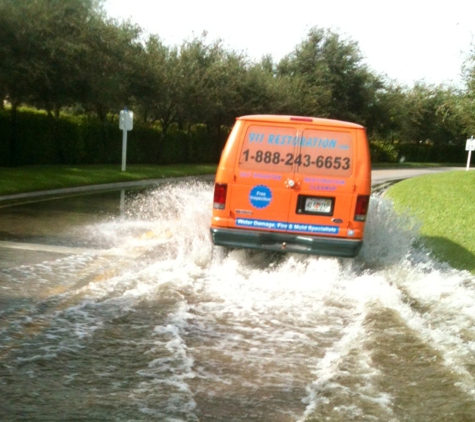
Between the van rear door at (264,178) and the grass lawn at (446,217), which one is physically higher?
the van rear door at (264,178)

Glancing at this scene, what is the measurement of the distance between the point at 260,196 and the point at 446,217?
857cm

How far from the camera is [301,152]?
30.9 feet

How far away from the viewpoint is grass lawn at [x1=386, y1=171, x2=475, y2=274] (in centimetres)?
1227

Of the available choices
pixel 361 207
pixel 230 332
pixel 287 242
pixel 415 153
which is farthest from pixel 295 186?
pixel 415 153

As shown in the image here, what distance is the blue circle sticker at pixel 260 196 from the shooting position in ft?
31.0

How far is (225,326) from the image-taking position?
23.1 feet

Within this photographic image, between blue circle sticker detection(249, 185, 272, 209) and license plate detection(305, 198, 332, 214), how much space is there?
0.48 m

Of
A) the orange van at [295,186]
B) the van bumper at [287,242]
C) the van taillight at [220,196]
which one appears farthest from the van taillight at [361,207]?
the van taillight at [220,196]

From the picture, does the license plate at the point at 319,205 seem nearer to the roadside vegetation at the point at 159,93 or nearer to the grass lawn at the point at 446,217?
the grass lawn at the point at 446,217

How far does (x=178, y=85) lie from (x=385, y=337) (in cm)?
3470

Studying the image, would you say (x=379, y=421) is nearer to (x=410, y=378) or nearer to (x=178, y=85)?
(x=410, y=378)

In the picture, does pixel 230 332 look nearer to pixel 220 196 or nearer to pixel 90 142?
pixel 220 196

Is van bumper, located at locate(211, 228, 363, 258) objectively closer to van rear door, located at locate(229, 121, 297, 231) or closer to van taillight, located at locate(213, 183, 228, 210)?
van rear door, located at locate(229, 121, 297, 231)

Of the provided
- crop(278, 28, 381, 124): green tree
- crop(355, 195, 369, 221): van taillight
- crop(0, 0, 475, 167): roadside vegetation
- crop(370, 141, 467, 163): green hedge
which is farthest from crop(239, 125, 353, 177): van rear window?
crop(370, 141, 467, 163): green hedge
